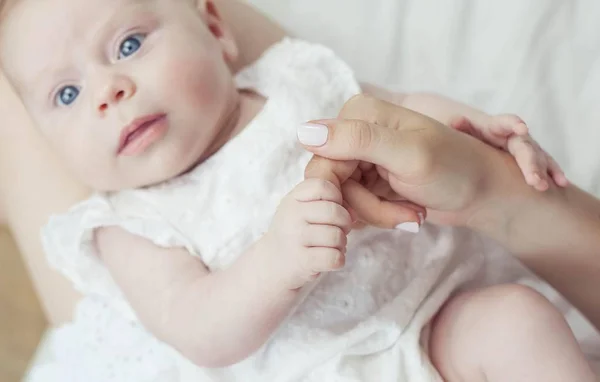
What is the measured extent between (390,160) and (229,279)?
208mm

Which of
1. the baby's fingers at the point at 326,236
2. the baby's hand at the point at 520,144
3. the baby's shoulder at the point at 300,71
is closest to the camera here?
the baby's fingers at the point at 326,236

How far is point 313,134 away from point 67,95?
354mm

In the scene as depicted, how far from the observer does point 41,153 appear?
1.06 meters

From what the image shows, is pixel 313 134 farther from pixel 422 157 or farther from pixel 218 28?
pixel 218 28

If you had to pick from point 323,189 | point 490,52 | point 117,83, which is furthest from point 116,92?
point 490,52

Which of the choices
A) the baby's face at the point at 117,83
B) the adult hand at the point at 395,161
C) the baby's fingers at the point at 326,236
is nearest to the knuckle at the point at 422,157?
the adult hand at the point at 395,161

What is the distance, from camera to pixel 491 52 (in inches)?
43.1

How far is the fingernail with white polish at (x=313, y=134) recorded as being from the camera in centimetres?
70

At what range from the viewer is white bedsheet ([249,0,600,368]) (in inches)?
41.2

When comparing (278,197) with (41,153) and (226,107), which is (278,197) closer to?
(226,107)

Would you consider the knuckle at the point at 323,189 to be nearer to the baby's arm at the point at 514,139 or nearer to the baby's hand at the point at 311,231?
the baby's hand at the point at 311,231

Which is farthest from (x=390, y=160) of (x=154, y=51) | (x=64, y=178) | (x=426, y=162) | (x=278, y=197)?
(x=64, y=178)

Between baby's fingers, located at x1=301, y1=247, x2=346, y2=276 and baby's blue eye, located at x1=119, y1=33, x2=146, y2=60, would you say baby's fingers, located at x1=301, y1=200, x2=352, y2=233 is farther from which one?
baby's blue eye, located at x1=119, y1=33, x2=146, y2=60

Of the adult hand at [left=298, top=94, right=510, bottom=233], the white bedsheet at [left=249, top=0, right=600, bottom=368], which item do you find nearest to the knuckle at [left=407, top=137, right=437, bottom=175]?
the adult hand at [left=298, top=94, right=510, bottom=233]
